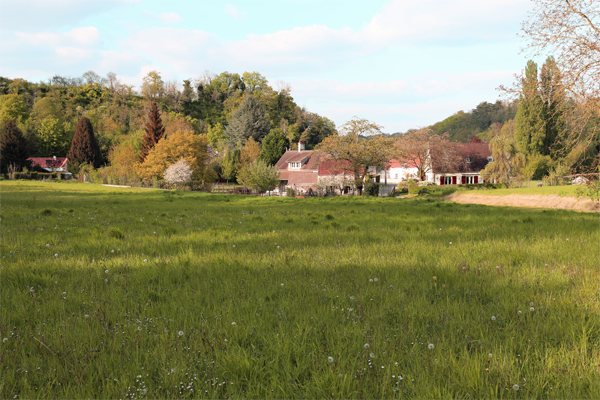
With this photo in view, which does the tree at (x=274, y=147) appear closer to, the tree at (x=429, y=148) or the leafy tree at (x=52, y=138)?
the tree at (x=429, y=148)

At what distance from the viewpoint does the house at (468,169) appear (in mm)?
86812

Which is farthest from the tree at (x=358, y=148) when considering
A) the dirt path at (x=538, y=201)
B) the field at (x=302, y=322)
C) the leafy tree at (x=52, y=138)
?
the leafy tree at (x=52, y=138)

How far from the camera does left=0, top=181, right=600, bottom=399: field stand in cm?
256

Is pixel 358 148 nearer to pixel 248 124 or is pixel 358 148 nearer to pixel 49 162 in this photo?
pixel 248 124

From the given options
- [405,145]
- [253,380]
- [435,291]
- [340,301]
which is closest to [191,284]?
[340,301]

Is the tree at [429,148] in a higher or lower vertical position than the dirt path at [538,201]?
higher

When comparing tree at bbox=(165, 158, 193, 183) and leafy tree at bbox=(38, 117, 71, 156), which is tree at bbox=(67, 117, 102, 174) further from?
tree at bbox=(165, 158, 193, 183)

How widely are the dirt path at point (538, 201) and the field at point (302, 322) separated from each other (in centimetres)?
2557

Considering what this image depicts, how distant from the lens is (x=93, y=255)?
639cm

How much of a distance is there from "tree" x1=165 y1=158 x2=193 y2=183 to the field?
53.2 meters

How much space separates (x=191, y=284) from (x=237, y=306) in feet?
3.78

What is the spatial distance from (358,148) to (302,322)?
133 ft

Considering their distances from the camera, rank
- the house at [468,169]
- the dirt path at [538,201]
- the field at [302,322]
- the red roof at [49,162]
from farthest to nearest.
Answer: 1. the red roof at [49,162]
2. the house at [468,169]
3. the dirt path at [538,201]
4. the field at [302,322]

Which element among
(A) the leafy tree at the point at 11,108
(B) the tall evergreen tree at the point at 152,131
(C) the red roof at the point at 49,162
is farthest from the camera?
(C) the red roof at the point at 49,162
